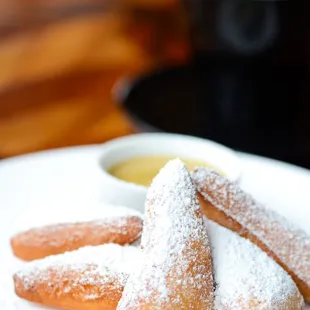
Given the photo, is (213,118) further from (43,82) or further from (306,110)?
(43,82)

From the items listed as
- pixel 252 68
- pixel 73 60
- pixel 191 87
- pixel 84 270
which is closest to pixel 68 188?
pixel 84 270

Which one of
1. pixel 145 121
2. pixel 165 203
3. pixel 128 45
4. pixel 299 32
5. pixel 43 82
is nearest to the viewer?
pixel 165 203

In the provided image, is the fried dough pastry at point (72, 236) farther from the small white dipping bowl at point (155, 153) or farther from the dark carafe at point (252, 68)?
the dark carafe at point (252, 68)

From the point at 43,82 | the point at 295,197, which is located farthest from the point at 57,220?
the point at 43,82

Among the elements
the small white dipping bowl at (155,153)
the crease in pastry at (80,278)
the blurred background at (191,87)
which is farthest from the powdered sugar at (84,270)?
the blurred background at (191,87)

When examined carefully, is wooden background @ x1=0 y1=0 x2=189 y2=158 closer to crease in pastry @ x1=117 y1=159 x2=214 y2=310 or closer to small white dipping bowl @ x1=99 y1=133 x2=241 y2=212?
small white dipping bowl @ x1=99 y1=133 x2=241 y2=212
